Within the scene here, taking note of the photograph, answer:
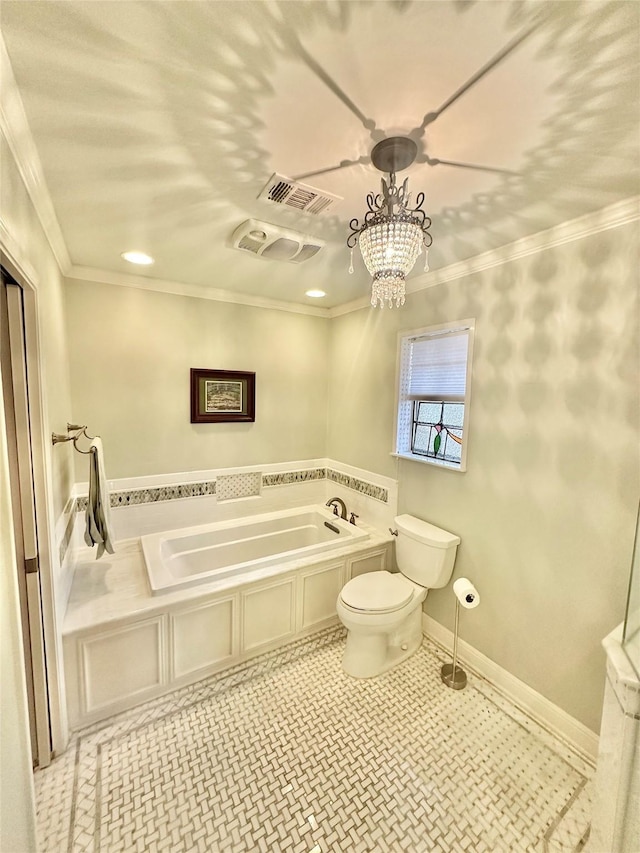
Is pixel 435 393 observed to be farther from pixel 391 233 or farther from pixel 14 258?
pixel 14 258

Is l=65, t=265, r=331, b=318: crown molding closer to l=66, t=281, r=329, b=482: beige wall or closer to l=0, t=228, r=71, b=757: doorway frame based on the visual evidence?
l=66, t=281, r=329, b=482: beige wall

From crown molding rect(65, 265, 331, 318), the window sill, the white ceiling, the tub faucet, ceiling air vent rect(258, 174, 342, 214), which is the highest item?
the white ceiling

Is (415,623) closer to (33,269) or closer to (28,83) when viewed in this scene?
(33,269)

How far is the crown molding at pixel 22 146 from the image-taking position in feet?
2.97

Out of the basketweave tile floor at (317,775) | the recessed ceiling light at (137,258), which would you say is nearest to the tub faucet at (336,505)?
the basketweave tile floor at (317,775)

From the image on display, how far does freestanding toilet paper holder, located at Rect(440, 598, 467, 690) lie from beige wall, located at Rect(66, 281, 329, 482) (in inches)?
73.2

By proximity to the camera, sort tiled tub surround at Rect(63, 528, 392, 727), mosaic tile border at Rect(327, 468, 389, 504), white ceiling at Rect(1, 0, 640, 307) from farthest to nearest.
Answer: mosaic tile border at Rect(327, 468, 389, 504)
tiled tub surround at Rect(63, 528, 392, 727)
white ceiling at Rect(1, 0, 640, 307)

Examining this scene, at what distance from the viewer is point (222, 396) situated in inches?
115

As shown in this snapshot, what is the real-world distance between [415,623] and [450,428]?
1286 millimetres

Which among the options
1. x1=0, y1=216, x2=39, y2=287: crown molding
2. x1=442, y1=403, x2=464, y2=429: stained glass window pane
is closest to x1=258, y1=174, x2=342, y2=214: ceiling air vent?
x1=0, y1=216, x2=39, y2=287: crown molding

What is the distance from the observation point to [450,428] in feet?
7.63

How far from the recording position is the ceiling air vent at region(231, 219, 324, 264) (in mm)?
1690

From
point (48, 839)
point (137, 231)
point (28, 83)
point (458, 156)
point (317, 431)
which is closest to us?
point (28, 83)

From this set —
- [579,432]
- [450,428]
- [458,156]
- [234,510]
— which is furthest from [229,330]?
[579,432]
